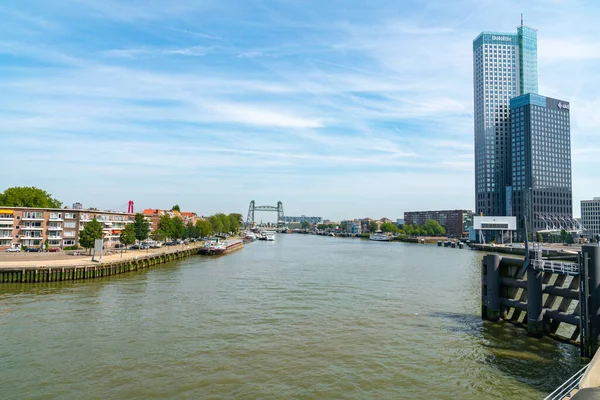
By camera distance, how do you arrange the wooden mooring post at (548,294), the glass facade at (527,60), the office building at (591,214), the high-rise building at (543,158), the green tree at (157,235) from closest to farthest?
1. the wooden mooring post at (548,294)
2. the green tree at (157,235)
3. the high-rise building at (543,158)
4. the glass facade at (527,60)
5. the office building at (591,214)

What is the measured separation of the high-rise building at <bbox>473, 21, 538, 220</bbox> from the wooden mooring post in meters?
147

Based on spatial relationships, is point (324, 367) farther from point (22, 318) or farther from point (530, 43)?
point (530, 43)

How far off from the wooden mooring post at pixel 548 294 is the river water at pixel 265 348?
998 millimetres

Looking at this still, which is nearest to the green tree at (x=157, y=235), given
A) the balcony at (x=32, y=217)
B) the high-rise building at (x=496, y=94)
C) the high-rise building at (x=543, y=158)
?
the balcony at (x=32, y=217)

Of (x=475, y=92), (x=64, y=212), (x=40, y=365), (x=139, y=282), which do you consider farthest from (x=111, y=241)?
(x=475, y=92)

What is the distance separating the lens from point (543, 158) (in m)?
144

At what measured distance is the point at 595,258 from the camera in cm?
1653

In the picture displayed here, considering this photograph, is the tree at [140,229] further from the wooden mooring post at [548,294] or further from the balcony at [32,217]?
the wooden mooring post at [548,294]

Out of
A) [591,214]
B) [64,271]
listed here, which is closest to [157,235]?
[64,271]

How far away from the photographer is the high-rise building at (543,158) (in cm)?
14075

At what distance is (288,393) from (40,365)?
34.5 ft

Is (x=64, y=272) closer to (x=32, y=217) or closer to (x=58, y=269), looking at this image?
(x=58, y=269)

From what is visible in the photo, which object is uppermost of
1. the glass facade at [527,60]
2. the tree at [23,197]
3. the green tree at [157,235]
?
the glass facade at [527,60]

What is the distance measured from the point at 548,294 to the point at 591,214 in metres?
203
